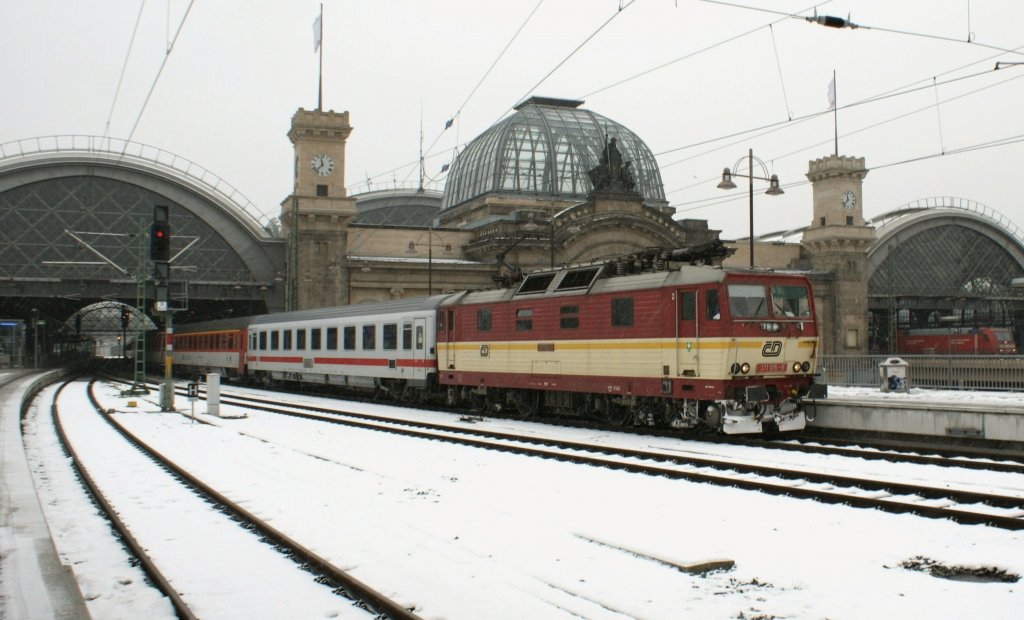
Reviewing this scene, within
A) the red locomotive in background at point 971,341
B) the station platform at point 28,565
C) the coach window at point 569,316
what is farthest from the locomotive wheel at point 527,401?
the red locomotive in background at point 971,341

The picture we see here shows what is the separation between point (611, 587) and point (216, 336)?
4667cm

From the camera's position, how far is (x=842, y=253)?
234 feet

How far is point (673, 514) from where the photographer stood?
1145 cm

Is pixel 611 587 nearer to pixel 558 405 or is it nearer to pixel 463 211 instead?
pixel 558 405

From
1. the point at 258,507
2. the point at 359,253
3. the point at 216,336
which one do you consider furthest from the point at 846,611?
the point at 359,253

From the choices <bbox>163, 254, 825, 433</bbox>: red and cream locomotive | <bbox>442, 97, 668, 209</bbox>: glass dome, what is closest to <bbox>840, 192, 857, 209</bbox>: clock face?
<bbox>442, 97, 668, 209</bbox>: glass dome

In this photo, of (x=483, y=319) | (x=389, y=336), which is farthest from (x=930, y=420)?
(x=389, y=336)

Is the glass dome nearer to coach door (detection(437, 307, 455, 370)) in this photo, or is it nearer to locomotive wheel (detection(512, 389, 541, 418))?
coach door (detection(437, 307, 455, 370))

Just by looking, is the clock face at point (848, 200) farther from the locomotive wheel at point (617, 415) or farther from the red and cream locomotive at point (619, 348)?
the locomotive wheel at point (617, 415)

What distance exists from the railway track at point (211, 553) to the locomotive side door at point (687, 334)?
10.1 m

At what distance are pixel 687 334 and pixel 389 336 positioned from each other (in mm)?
14500

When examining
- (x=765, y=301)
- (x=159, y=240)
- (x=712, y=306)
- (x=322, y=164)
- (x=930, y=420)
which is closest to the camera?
(x=712, y=306)

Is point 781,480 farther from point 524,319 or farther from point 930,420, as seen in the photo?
point 524,319

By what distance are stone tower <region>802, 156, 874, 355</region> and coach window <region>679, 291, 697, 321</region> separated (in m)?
54.5
